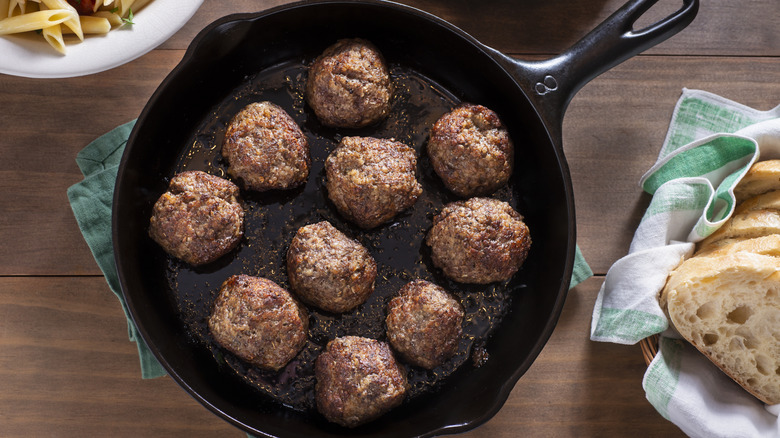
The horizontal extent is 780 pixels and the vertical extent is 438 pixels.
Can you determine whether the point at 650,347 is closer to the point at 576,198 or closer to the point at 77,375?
the point at 576,198

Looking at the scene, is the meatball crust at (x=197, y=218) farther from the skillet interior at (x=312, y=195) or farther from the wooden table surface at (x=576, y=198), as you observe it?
the wooden table surface at (x=576, y=198)

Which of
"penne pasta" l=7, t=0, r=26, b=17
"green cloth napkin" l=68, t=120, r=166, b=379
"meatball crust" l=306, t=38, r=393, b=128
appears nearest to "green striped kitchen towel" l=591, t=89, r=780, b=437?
"meatball crust" l=306, t=38, r=393, b=128

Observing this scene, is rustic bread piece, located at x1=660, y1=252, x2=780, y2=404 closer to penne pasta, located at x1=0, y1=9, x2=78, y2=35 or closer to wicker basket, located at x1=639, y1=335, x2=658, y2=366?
wicker basket, located at x1=639, y1=335, x2=658, y2=366

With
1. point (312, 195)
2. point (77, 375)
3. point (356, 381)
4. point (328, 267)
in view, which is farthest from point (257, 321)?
point (77, 375)

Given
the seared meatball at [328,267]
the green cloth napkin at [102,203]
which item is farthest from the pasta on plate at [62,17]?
the seared meatball at [328,267]

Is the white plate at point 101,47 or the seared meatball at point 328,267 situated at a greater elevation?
the white plate at point 101,47

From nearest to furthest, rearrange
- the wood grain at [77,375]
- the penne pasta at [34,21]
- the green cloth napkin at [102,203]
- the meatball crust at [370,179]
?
the penne pasta at [34,21]
the meatball crust at [370,179]
the green cloth napkin at [102,203]
the wood grain at [77,375]
